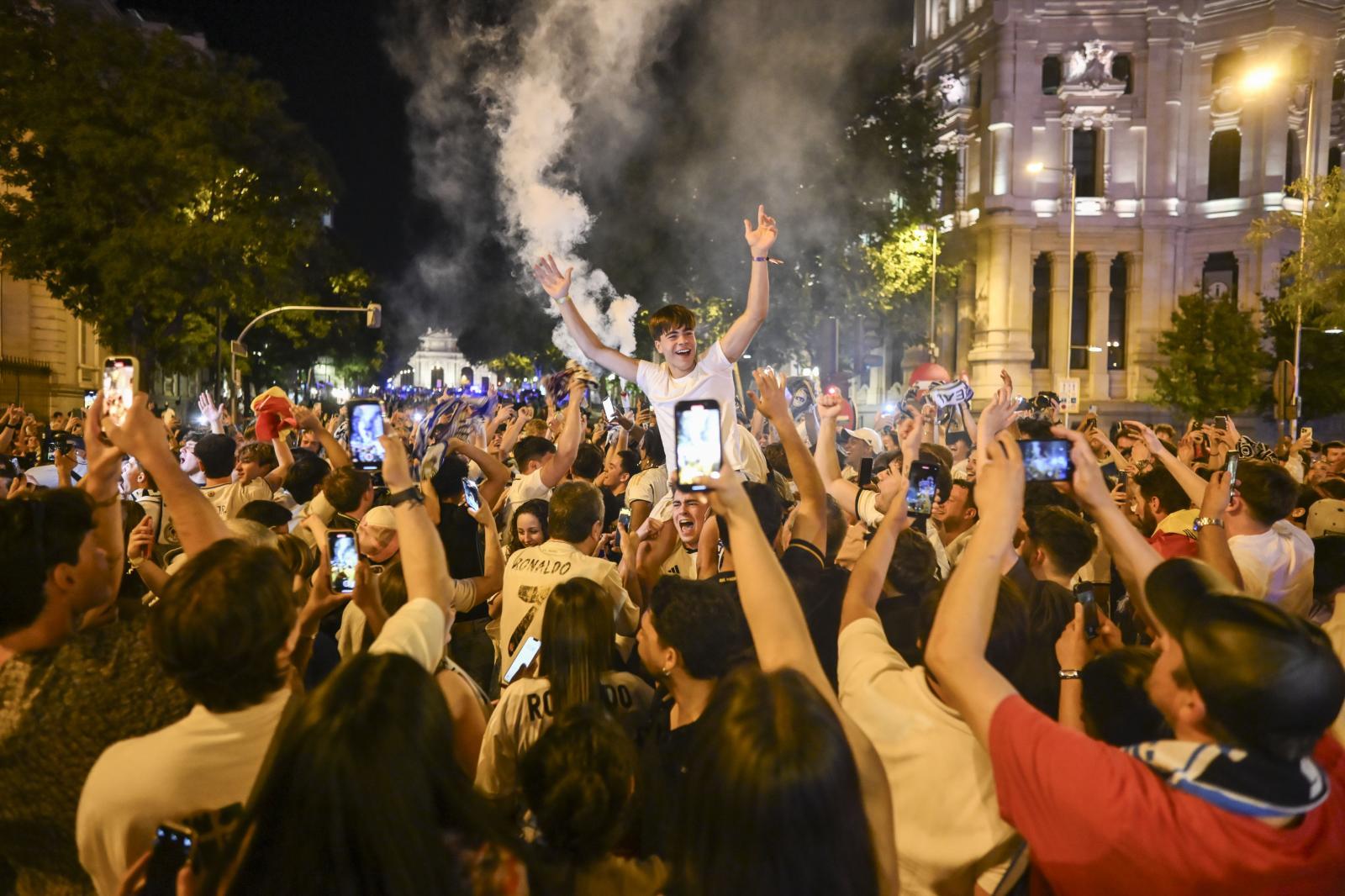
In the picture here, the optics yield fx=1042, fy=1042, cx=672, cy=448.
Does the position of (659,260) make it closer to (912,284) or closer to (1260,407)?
(912,284)

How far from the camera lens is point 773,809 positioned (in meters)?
1.89

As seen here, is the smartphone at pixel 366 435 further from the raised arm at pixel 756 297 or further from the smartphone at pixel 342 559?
the raised arm at pixel 756 297

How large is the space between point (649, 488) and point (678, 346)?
1.89m

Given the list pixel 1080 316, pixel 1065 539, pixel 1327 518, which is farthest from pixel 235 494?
pixel 1080 316

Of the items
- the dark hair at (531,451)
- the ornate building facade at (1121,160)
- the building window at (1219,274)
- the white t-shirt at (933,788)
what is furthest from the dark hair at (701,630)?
the building window at (1219,274)

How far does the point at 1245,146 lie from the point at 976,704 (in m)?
50.1

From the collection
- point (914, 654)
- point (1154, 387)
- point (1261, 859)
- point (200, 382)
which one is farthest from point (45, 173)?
point (1154, 387)

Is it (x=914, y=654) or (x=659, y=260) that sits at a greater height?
(x=659, y=260)

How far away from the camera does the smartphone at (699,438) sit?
2.98 metres

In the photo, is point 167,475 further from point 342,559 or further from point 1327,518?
point 1327,518

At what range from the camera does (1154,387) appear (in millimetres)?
41781

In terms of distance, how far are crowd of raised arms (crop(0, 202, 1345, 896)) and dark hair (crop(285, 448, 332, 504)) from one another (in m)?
2.38

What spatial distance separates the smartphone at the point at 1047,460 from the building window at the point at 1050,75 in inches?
1858

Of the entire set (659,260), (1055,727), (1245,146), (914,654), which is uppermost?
(1245,146)
